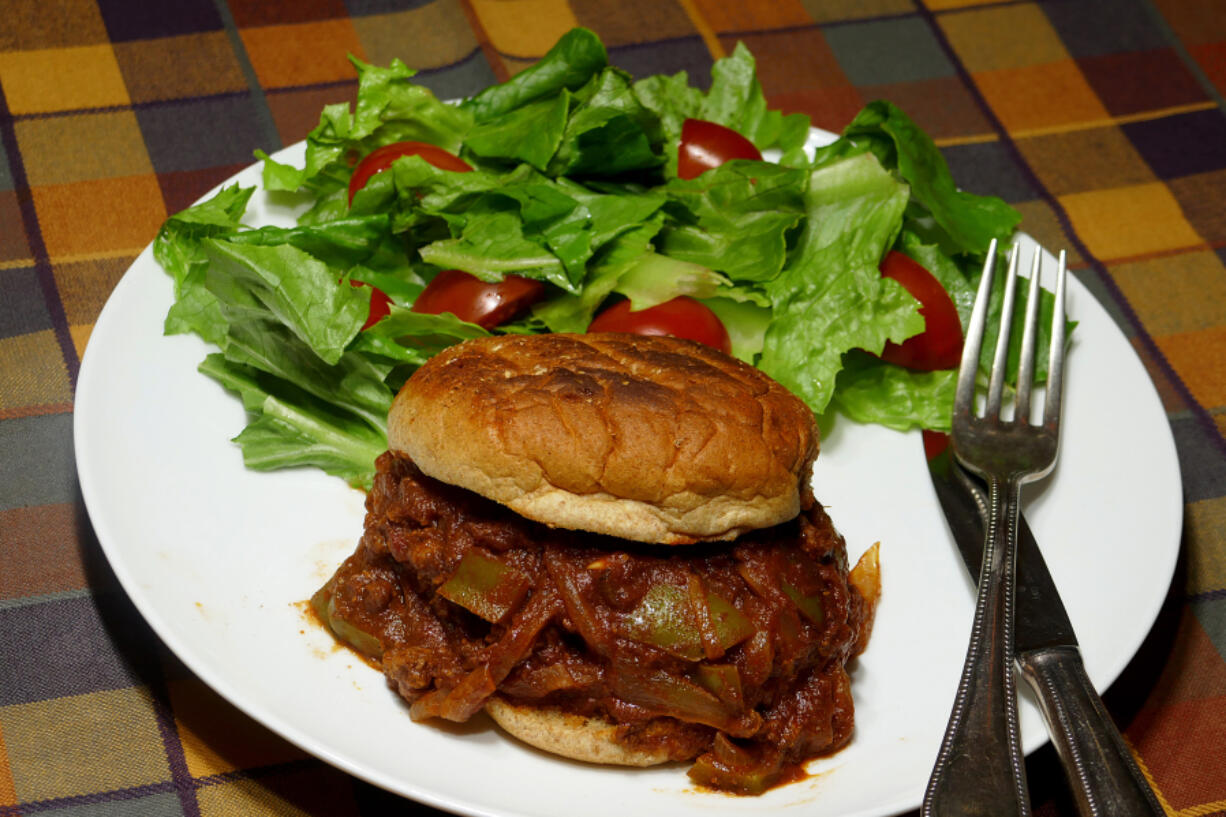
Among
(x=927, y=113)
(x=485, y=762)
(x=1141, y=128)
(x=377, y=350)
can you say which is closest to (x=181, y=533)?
(x=377, y=350)

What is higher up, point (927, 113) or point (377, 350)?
point (927, 113)

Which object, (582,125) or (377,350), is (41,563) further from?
(582,125)

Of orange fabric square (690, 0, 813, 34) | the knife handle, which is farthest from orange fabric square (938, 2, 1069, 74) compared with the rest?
the knife handle

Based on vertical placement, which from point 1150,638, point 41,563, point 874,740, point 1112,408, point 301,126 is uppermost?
point 1112,408

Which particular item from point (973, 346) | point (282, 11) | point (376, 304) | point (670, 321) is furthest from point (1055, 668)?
point (282, 11)

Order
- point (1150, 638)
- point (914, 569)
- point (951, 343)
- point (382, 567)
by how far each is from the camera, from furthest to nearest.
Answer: point (951, 343)
point (1150, 638)
point (914, 569)
point (382, 567)

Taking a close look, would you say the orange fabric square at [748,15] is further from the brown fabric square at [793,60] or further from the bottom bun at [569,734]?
the bottom bun at [569,734]

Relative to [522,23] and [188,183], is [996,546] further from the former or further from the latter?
[522,23]
